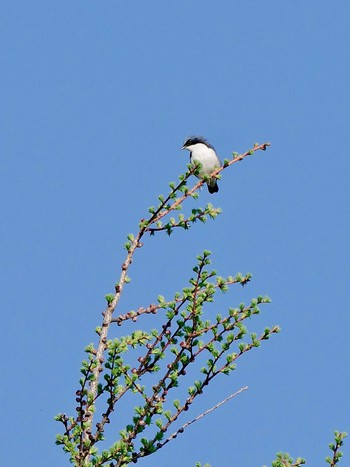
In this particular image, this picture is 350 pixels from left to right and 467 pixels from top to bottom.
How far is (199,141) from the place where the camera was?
48.5 ft

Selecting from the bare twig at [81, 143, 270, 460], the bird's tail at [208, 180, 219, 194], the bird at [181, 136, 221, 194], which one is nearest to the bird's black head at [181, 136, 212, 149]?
the bird at [181, 136, 221, 194]

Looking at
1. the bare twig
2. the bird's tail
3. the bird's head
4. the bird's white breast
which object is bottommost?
the bare twig

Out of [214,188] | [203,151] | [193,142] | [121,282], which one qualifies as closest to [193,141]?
[193,142]

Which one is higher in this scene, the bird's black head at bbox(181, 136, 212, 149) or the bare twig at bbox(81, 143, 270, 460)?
the bird's black head at bbox(181, 136, 212, 149)

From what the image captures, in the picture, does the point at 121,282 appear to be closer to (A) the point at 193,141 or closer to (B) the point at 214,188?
(A) the point at 193,141

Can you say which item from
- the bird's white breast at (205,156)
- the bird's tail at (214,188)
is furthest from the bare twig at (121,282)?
the bird's tail at (214,188)

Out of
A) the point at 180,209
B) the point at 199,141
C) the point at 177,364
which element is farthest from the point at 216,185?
the point at 177,364

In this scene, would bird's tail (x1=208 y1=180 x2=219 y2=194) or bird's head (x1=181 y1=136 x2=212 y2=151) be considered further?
bird's tail (x1=208 y1=180 x2=219 y2=194)

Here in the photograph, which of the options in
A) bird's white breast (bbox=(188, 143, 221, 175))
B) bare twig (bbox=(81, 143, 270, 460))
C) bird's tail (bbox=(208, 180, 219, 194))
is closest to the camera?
bare twig (bbox=(81, 143, 270, 460))

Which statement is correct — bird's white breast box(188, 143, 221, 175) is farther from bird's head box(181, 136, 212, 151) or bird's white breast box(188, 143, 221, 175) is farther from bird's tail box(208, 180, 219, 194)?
bird's tail box(208, 180, 219, 194)

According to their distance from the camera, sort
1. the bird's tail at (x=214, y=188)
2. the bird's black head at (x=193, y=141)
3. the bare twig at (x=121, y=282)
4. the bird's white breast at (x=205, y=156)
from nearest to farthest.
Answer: the bare twig at (x=121, y=282) → the bird's white breast at (x=205, y=156) → the bird's black head at (x=193, y=141) → the bird's tail at (x=214, y=188)

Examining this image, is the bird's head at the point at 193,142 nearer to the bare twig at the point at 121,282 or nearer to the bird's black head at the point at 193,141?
the bird's black head at the point at 193,141

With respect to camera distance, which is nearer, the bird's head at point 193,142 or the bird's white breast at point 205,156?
the bird's white breast at point 205,156

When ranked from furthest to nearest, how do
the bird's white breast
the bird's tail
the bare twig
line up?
the bird's tail
the bird's white breast
the bare twig
